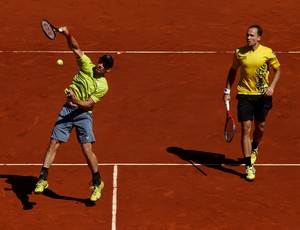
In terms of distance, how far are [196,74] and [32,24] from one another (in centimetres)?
535

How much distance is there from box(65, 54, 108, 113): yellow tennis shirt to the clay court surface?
168 centimetres

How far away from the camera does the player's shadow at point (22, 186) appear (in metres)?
13.5

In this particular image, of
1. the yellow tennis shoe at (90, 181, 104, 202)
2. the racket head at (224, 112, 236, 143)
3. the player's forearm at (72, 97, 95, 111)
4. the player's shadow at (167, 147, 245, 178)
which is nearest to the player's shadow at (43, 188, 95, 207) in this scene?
the yellow tennis shoe at (90, 181, 104, 202)

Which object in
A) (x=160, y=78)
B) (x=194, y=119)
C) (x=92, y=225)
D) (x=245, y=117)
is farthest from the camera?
(x=160, y=78)

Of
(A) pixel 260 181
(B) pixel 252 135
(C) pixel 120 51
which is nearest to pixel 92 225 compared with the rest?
(A) pixel 260 181

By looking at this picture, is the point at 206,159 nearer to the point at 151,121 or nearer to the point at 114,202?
the point at 151,121

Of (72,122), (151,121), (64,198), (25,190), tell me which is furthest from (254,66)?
(25,190)

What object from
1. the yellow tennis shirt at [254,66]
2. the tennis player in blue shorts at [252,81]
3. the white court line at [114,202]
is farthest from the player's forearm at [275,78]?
the white court line at [114,202]

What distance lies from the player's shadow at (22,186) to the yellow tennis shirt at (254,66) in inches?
149

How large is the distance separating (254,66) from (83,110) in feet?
9.66

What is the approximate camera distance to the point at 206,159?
15.2 meters

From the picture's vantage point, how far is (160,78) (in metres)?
18.8

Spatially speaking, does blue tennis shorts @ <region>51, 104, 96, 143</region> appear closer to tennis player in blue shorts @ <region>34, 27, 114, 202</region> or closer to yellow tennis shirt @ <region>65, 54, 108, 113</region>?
tennis player in blue shorts @ <region>34, 27, 114, 202</region>

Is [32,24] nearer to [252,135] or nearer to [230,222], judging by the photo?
[252,135]
